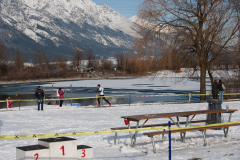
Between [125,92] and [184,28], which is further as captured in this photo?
[125,92]

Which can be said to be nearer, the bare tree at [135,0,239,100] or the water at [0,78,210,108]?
the bare tree at [135,0,239,100]

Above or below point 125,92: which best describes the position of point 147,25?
above

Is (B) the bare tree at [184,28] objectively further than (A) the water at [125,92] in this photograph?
No

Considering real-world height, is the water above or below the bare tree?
below

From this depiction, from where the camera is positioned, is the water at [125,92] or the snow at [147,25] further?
the water at [125,92]

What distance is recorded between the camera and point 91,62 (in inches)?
6368

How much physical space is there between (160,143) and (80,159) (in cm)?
289

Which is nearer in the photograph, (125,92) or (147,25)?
(147,25)

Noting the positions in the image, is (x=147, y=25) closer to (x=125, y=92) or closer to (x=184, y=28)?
(x=184, y=28)

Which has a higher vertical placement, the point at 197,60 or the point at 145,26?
the point at 145,26

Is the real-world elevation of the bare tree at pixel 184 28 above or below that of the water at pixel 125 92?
above

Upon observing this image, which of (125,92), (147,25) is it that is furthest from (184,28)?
(125,92)

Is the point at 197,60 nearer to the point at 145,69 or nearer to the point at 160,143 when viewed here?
the point at 145,69

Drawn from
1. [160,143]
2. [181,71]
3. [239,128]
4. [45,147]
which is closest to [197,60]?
[181,71]
